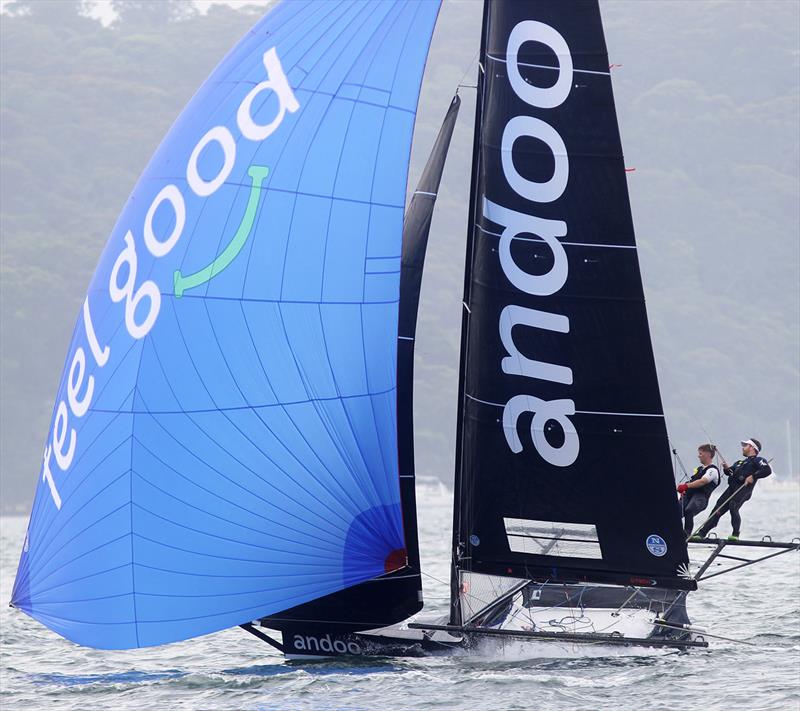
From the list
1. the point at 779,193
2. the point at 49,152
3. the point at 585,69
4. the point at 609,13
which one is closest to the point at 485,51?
the point at 585,69

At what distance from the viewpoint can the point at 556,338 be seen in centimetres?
1034

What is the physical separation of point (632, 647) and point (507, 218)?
123 inches

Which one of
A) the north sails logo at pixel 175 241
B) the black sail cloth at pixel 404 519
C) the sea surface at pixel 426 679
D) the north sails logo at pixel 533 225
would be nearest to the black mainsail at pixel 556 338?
the north sails logo at pixel 533 225

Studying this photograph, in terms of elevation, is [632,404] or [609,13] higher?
[609,13]

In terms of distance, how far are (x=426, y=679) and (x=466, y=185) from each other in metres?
80.8

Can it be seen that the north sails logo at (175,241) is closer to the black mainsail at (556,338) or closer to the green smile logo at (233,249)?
the green smile logo at (233,249)

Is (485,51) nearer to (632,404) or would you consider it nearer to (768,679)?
(632,404)

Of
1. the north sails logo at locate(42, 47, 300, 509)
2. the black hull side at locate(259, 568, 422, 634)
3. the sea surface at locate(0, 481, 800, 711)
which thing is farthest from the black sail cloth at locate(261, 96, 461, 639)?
the north sails logo at locate(42, 47, 300, 509)

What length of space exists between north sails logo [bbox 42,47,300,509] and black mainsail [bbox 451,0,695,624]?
1.57m

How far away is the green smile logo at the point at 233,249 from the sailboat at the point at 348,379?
14mm

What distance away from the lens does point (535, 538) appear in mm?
10391

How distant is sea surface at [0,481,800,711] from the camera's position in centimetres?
927

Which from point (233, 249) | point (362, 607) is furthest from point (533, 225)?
point (362, 607)

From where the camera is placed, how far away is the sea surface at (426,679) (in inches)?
365
